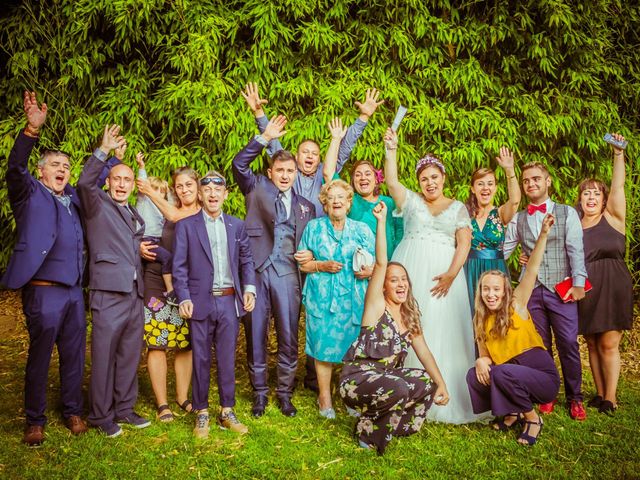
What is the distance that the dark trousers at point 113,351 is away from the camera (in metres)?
3.98

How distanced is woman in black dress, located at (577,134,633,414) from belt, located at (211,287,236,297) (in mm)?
2807

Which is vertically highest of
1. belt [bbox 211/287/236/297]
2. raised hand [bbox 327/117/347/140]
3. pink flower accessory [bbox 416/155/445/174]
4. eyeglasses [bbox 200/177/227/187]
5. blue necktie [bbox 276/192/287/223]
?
raised hand [bbox 327/117/347/140]

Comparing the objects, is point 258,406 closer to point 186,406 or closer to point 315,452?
point 186,406

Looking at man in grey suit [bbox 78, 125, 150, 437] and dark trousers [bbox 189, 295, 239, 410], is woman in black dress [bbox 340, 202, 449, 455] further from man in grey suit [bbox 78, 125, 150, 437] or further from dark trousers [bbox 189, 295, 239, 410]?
man in grey suit [bbox 78, 125, 150, 437]

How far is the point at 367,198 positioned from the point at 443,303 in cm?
112

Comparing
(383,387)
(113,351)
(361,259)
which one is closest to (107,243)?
(113,351)

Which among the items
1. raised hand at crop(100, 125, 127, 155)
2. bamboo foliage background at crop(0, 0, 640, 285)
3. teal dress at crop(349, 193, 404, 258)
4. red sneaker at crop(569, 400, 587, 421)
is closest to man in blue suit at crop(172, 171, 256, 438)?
raised hand at crop(100, 125, 127, 155)

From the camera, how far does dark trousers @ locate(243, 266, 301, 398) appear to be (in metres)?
4.45

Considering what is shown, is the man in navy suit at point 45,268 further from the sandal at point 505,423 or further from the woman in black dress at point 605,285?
the woman in black dress at point 605,285

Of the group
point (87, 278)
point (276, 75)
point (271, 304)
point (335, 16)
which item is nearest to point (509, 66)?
point (335, 16)

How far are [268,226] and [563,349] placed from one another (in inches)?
99.4

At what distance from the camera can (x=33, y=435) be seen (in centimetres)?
385

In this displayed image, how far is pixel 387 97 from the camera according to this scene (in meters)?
6.90

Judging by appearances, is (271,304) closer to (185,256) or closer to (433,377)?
(185,256)
